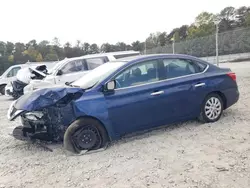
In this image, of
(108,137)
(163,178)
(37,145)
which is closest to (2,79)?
(37,145)

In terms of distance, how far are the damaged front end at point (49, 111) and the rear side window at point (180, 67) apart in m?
1.71

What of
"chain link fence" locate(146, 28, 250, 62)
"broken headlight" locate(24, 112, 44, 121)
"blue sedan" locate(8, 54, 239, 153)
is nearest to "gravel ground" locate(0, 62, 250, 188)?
"blue sedan" locate(8, 54, 239, 153)

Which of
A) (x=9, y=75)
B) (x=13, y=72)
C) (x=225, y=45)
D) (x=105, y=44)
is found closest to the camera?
(x=13, y=72)

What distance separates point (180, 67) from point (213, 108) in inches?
41.6

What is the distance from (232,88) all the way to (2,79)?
1404 centimetres

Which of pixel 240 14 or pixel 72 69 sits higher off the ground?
pixel 240 14

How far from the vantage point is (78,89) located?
486 cm

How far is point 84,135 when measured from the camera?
4664 mm

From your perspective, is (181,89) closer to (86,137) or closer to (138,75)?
(138,75)

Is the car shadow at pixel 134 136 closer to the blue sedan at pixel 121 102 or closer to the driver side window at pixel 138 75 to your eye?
the blue sedan at pixel 121 102

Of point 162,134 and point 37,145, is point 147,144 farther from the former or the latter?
point 37,145

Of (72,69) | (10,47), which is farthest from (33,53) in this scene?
(72,69)

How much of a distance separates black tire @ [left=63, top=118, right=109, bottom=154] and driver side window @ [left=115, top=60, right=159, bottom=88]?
803 millimetres

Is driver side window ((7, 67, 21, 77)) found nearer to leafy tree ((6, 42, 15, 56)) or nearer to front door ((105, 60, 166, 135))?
front door ((105, 60, 166, 135))
